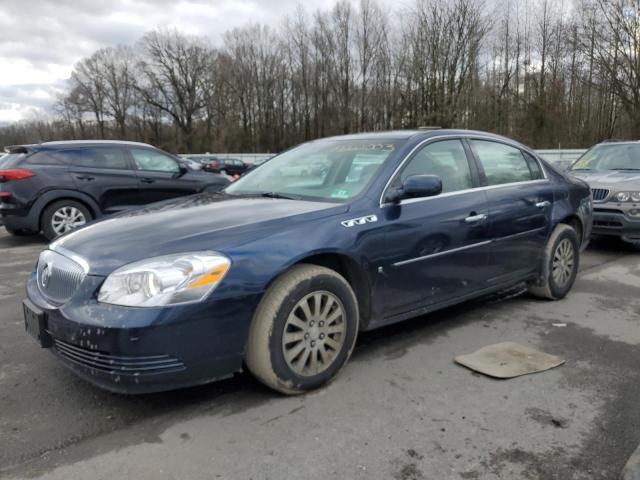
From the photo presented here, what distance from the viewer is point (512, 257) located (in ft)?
14.2

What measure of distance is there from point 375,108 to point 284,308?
4481 centimetres

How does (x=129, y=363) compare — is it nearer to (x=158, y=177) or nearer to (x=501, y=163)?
(x=501, y=163)

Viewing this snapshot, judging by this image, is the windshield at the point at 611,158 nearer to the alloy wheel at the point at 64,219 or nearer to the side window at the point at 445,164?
the side window at the point at 445,164

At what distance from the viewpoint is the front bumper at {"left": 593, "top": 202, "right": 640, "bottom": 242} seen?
6.93 metres

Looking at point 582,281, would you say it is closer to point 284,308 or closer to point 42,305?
point 284,308

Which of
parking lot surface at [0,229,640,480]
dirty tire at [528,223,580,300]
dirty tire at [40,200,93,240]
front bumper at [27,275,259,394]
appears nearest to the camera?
parking lot surface at [0,229,640,480]

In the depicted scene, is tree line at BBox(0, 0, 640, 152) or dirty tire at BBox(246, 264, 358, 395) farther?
tree line at BBox(0, 0, 640, 152)

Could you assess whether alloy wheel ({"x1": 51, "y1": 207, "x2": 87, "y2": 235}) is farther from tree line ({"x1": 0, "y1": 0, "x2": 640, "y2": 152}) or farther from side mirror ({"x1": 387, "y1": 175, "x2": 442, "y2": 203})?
tree line ({"x1": 0, "y1": 0, "x2": 640, "y2": 152})

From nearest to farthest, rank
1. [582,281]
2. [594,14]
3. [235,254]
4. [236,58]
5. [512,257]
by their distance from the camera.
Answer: [235,254]
[512,257]
[582,281]
[594,14]
[236,58]

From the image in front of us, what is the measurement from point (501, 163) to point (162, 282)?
315cm

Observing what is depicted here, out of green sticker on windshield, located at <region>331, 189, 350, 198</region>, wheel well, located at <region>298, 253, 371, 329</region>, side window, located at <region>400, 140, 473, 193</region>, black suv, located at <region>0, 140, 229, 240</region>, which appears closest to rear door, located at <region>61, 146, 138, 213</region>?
black suv, located at <region>0, 140, 229, 240</region>

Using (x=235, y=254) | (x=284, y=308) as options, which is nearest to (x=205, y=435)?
(x=284, y=308)

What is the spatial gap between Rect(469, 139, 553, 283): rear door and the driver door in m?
0.15

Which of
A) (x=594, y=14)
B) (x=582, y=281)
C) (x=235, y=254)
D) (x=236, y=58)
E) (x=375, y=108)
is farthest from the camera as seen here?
(x=236, y=58)
